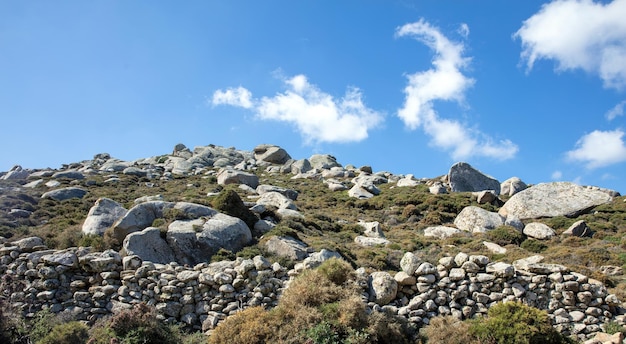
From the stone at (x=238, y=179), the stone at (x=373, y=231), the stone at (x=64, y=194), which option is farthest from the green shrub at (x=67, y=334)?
the stone at (x=238, y=179)

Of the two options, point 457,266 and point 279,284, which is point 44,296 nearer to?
point 279,284

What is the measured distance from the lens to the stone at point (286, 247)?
1675 centimetres

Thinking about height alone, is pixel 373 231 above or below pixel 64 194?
below

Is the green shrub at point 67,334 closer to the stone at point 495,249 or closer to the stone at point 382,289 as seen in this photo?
the stone at point 382,289

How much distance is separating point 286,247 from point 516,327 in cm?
854

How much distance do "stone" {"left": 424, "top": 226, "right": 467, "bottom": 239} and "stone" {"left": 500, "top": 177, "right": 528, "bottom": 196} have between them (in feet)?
63.2

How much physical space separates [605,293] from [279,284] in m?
9.17

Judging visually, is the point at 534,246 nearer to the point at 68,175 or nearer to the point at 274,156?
the point at 68,175

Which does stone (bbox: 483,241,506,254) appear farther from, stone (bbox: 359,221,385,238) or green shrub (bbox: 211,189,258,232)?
green shrub (bbox: 211,189,258,232)

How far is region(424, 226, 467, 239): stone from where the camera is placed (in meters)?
25.6

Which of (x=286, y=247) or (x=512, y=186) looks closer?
(x=286, y=247)

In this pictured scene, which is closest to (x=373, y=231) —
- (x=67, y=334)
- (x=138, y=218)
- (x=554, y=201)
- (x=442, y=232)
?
(x=442, y=232)

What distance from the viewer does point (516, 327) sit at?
1096 cm

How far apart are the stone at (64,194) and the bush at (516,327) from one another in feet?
93.2
